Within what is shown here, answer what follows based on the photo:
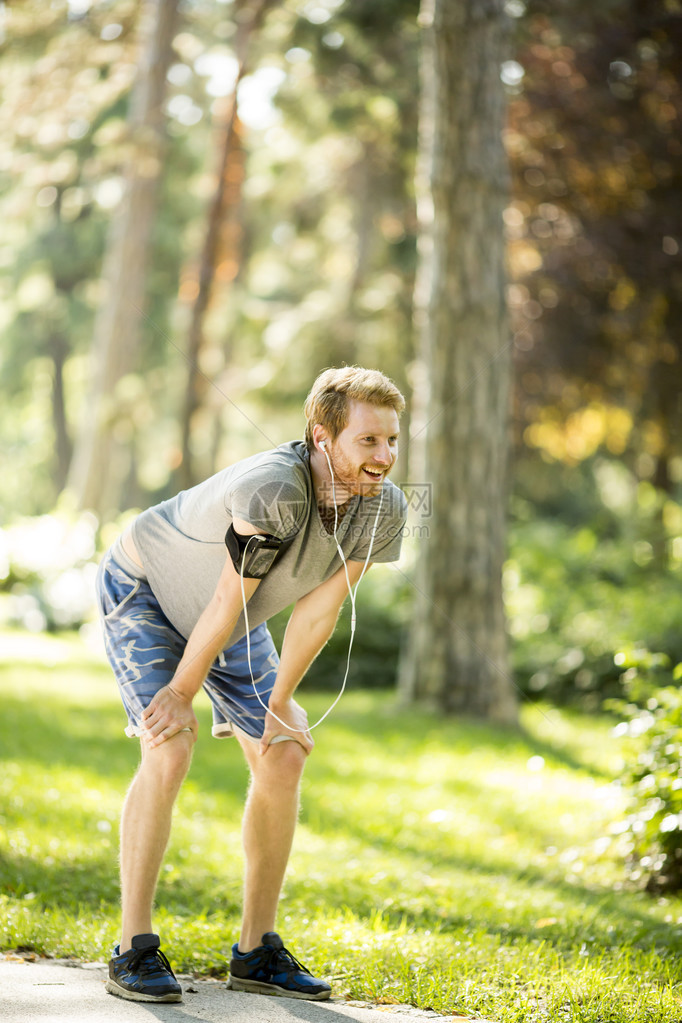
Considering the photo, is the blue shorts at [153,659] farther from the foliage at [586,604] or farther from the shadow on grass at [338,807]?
the foliage at [586,604]

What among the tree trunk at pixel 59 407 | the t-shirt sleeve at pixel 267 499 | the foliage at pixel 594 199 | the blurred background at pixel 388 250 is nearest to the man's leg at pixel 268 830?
the t-shirt sleeve at pixel 267 499

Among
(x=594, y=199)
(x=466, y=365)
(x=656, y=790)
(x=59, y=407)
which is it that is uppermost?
(x=594, y=199)

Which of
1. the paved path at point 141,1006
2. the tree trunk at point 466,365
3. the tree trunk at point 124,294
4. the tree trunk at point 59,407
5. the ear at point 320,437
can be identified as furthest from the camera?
the tree trunk at point 59,407

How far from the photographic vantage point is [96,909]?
3.96 m

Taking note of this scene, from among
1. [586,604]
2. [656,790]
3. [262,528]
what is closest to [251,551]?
[262,528]

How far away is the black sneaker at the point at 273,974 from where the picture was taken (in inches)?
122

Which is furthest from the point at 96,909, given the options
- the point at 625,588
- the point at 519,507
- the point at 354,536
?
the point at 519,507

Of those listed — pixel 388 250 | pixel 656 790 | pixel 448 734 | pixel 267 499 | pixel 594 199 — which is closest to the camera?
pixel 267 499

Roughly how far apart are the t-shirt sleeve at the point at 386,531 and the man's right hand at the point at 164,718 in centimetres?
67

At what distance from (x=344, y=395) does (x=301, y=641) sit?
75cm

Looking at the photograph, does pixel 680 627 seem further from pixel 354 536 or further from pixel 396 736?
pixel 354 536

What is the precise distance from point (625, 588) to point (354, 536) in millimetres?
9178

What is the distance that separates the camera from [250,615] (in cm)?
321

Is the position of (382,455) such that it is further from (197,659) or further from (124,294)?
(124,294)
